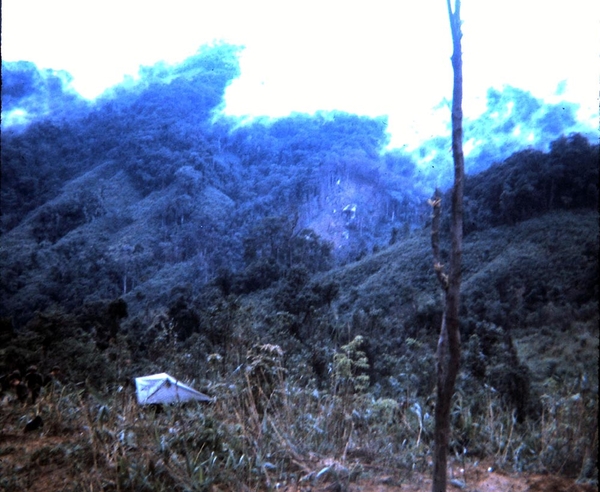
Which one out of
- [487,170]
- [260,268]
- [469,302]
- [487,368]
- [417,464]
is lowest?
[417,464]

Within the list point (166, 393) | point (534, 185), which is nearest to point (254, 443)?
point (166, 393)

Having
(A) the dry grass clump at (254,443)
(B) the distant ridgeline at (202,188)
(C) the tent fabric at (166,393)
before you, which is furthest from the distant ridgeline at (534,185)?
(C) the tent fabric at (166,393)

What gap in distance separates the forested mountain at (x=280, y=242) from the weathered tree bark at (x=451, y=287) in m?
1.05

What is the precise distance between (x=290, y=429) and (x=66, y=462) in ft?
3.33

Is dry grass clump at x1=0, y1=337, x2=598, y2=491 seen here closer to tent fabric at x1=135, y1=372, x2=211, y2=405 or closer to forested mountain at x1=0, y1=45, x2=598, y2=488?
tent fabric at x1=135, y1=372, x2=211, y2=405

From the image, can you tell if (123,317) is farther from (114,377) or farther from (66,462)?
(66,462)

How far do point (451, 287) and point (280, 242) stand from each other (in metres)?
7.48

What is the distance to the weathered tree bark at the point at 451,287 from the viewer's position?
1.65m

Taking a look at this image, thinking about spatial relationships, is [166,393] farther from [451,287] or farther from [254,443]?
[451,287]

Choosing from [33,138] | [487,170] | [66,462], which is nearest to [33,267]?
[33,138]

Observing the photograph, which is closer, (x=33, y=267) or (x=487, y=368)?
(x=487, y=368)

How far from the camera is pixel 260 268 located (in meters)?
8.95

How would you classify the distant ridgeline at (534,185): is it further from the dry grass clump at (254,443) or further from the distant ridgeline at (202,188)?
the dry grass clump at (254,443)

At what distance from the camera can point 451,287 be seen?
1657mm
